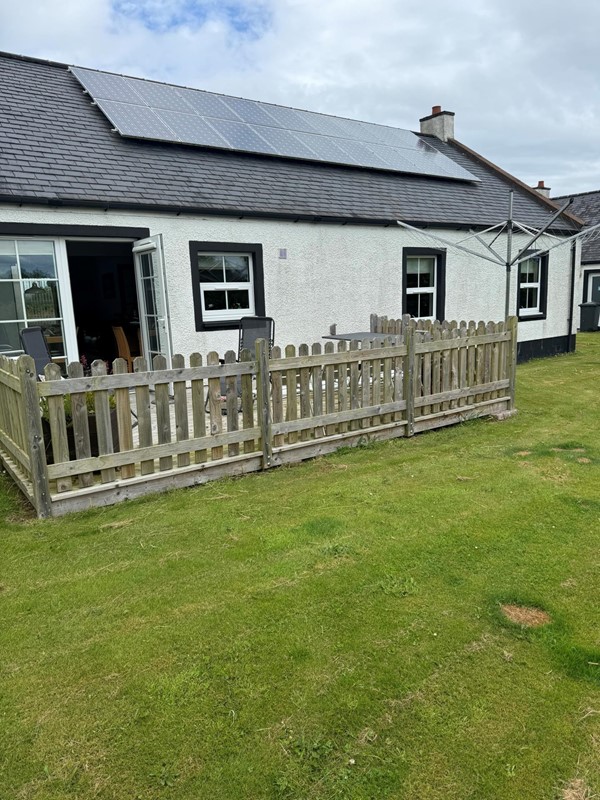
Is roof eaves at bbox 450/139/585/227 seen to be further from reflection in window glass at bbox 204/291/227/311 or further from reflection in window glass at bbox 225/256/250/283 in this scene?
reflection in window glass at bbox 204/291/227/311

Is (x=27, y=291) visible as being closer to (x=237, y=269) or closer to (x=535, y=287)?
(x=237, y=269)

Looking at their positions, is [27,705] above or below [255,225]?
below

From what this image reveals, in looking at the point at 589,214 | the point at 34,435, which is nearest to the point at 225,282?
the point at 34,435

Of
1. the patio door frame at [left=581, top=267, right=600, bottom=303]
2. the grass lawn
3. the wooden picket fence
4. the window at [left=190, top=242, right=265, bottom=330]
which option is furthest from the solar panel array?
the patio door frame at [left=581, top=267, right=600, bottom=303]

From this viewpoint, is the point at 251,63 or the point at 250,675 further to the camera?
the point at 251,63

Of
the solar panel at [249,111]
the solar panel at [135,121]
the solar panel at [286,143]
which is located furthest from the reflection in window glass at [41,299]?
the solar panel at [249,111]

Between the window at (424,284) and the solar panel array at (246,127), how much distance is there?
7.71ft

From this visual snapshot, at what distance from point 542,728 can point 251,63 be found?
1661 cm

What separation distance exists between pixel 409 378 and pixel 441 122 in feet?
46.3

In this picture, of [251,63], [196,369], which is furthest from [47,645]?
[251,63]

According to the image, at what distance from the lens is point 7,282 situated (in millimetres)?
7816

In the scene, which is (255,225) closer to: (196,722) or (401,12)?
(401,12)

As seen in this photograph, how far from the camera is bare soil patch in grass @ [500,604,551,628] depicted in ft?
9.45

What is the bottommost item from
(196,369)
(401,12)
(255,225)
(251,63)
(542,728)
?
(542,728)
